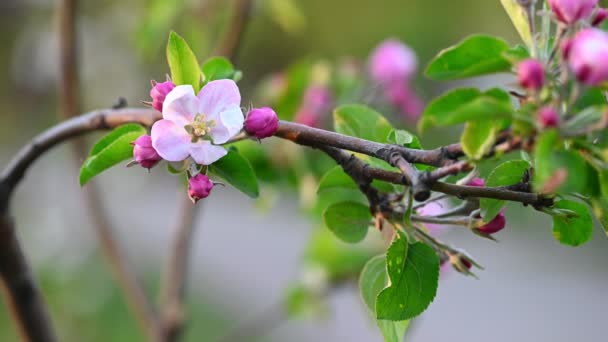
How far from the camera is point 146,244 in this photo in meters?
4.84

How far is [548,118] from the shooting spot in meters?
0.37

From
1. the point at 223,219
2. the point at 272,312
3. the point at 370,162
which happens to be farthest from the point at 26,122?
the point at 370,162

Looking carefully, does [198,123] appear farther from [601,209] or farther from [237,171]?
[601,209]

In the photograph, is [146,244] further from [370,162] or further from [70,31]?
[370,162]

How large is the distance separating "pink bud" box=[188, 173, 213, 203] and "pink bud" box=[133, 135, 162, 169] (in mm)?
30

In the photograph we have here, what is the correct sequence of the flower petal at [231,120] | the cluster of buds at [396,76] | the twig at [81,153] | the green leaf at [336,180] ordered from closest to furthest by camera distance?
1. the flower petal at [231,120]
2. the green leaf at [336,180]
3. the twig at [81,153]
4. the cluster of buds at [396,76]

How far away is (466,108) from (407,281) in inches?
7.2

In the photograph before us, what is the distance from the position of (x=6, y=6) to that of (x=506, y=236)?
11.7 feet

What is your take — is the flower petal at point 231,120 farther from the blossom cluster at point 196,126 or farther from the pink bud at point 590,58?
the pink bud at point 590,58

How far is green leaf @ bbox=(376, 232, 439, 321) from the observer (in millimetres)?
516

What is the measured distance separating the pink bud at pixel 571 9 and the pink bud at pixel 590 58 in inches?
2.2

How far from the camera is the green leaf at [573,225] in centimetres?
53

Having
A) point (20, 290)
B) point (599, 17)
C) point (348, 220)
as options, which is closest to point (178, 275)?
point (20, 290)

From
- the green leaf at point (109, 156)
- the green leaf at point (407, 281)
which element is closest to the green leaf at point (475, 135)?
the green leaf at point (407, 281)
